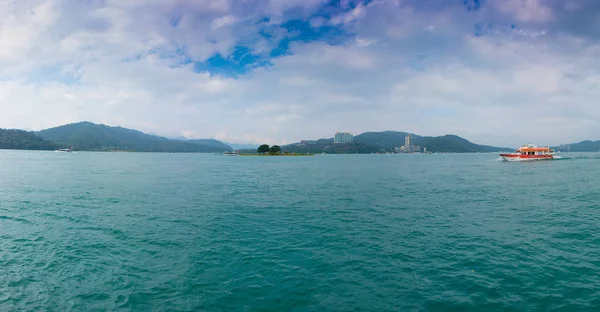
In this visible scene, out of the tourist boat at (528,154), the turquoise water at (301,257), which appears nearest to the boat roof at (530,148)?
the tourist boat at (528,154)

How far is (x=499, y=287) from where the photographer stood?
14.0 meters

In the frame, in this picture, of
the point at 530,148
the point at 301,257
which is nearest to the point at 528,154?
the point at 530,148

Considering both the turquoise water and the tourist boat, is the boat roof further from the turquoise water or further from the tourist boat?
the turquoise water

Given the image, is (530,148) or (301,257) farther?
(530,148)

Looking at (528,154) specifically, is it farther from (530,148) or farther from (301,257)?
(301,257)

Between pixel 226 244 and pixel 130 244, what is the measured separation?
266 inches

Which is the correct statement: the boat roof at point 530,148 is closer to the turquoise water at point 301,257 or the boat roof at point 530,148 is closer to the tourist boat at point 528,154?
the tourist boat at point 528,154

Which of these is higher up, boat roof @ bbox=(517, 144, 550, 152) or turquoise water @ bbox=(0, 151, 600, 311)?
boat roof @ bbox=(517, 144, 550, 152)

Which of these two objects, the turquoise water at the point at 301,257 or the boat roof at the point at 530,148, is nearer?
the turquoise water at the point at 301,257

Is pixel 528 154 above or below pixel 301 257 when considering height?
above

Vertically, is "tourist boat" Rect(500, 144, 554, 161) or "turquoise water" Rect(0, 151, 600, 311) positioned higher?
"tourist boat" Rect(500, 144, 554, 161)

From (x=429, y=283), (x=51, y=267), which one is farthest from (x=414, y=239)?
(x=51, y=267)

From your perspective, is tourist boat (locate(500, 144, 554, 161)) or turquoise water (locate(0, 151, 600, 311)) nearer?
turquoise water (locate(0, 151, 600, 311))

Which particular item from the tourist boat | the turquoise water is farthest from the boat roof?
the turquoise water
